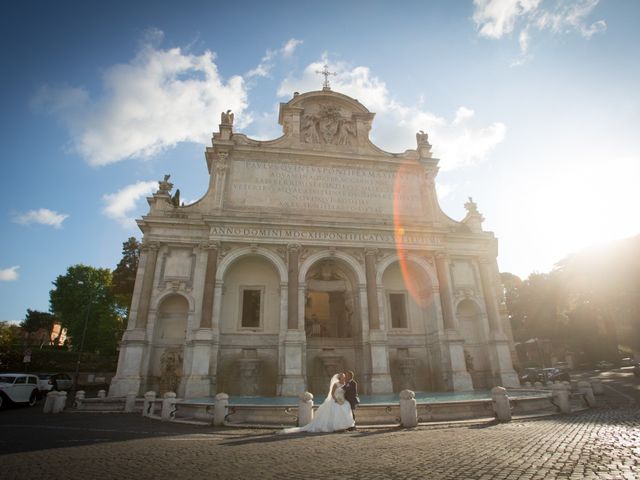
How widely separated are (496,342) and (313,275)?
40.9 feet

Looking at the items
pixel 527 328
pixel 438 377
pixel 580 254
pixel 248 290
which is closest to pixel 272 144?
pixel 248 290

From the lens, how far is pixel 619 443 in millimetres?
7312

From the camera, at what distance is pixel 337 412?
10.5 m

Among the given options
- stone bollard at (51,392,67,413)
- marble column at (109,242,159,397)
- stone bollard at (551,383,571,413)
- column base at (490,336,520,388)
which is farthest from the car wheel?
column base at (490,336,520,388)

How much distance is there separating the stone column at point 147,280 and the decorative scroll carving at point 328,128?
41.4 ft

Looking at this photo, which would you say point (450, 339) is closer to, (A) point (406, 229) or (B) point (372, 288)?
(B) point (372, 288)

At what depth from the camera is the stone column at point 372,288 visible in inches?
866

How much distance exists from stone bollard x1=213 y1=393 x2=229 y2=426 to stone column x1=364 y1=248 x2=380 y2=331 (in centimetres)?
1172

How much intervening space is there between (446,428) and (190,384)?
43.8 feet

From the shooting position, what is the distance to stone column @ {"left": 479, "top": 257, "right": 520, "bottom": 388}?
22453 millimetres

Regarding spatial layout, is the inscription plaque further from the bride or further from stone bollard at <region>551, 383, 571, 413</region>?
the bride

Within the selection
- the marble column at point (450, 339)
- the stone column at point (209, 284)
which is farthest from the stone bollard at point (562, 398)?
the stone column at point (209, 284)

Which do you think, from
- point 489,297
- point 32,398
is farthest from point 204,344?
point 489,297

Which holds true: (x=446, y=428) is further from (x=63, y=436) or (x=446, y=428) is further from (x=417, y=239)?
(x=417, y=239)
